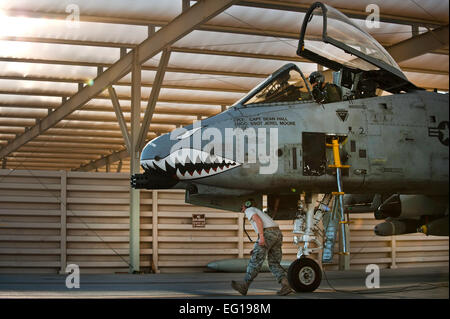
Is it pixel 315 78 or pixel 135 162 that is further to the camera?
pixel 135 162

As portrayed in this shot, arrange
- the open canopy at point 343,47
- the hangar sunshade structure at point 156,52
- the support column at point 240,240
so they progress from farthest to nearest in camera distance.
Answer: the support column at point 240,240, the hangar sunshade structure at point 156,52, the open canopy at point 343,47

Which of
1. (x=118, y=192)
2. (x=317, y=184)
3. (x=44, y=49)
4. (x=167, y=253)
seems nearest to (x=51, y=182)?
(x=118, y=192)

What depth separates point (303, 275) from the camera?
8.81 meters

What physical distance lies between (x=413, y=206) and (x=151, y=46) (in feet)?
27.7

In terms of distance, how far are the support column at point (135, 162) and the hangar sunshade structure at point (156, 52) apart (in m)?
0.03

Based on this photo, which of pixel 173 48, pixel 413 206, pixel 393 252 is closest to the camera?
pixel 413 206

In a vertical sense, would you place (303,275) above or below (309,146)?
below

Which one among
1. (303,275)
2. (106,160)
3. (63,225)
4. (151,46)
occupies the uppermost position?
(151,46)

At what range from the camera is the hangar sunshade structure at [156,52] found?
14852 mm

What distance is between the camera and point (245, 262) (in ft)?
50.6

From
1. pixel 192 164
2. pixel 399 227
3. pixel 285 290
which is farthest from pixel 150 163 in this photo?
pixel 399 227

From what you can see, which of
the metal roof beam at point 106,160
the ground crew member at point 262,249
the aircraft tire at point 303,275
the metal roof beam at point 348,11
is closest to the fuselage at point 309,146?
the ground crew member at point 262,249

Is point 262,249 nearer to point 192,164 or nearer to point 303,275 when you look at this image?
point 303,275

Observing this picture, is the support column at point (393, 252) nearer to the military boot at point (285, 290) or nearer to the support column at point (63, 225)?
the support column at point (63, 225)
